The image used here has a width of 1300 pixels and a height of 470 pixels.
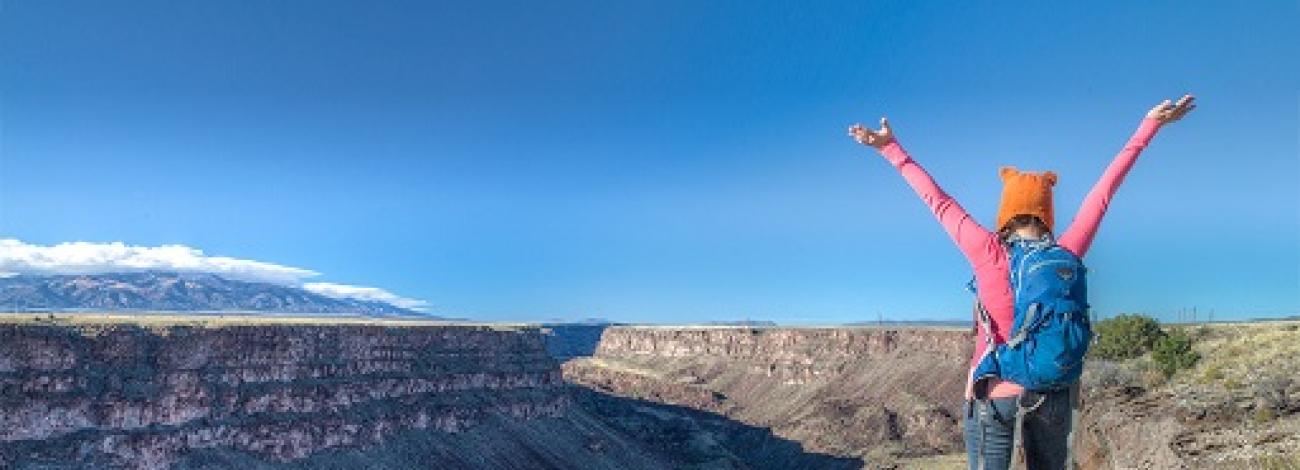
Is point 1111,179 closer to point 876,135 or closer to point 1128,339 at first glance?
point 876,135

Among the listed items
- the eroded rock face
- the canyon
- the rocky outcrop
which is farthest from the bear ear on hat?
the rocky outcrop

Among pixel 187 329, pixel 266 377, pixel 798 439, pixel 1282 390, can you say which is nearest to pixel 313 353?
pixel 266 377

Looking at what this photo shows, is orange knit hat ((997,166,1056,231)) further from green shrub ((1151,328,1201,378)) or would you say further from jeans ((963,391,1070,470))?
green shrub ((1151,328,1201,378))

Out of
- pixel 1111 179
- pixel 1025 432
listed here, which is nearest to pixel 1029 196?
pixel 1111 179

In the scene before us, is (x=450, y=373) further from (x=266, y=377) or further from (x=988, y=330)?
(x=988, y=330)

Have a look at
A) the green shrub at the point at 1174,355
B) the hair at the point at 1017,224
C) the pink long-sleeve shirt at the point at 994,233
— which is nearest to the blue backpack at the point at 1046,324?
the pink long-sleeve shirt at the point at 994,233

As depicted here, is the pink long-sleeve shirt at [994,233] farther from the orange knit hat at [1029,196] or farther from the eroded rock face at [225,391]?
the eroded rock face at [225,391]
